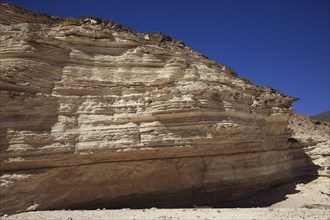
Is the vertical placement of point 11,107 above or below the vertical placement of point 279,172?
above

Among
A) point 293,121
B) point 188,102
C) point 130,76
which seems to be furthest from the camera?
point 293,121

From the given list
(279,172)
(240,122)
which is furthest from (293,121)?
(240,122)

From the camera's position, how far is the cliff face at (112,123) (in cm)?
1059

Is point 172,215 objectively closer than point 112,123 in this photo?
Yes

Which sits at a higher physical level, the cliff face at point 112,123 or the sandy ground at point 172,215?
the cliff face at point 112,123

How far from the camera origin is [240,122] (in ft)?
44.2

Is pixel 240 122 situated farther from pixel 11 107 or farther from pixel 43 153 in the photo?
pixel 11 107

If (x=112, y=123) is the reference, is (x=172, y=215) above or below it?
below

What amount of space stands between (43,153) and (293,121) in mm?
21863

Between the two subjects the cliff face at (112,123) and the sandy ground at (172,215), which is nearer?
the sandy ground at (172,215)

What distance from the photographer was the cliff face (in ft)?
34.7

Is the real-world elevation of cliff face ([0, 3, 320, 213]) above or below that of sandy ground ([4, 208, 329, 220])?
above

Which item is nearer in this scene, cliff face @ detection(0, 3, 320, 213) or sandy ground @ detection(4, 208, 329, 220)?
sandy ground @ detection(4, 208, 329, 220)

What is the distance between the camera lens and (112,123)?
11.6m
